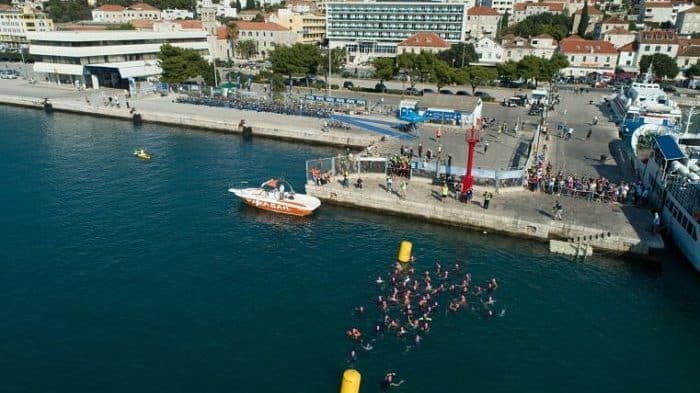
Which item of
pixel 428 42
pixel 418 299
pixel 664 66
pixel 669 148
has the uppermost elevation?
pixel 428 42

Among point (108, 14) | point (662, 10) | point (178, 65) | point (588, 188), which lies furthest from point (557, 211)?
point (108, 14)

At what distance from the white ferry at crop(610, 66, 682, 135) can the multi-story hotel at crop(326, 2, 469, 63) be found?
76.5m

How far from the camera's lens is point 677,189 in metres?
35.5

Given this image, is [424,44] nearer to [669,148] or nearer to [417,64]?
[417,64]

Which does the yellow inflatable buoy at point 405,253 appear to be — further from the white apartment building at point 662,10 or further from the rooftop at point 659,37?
the white apartment building at point 662,10

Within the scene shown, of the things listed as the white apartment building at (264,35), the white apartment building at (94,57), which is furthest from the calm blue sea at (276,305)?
the white apartment building at (264,35)

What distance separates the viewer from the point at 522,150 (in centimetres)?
5231

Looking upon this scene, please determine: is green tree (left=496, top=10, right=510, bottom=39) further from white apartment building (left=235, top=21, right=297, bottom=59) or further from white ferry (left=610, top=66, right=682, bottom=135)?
white ferry (left=610, top=66, right=682, bottom=135)

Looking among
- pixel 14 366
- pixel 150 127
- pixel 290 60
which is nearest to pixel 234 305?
pixel 14 366

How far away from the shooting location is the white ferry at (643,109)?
61.8 meters

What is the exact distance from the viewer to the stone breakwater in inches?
2355

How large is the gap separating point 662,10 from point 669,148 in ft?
524

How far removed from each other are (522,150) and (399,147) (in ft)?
43.5

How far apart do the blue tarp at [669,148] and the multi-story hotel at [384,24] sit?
364 ft
